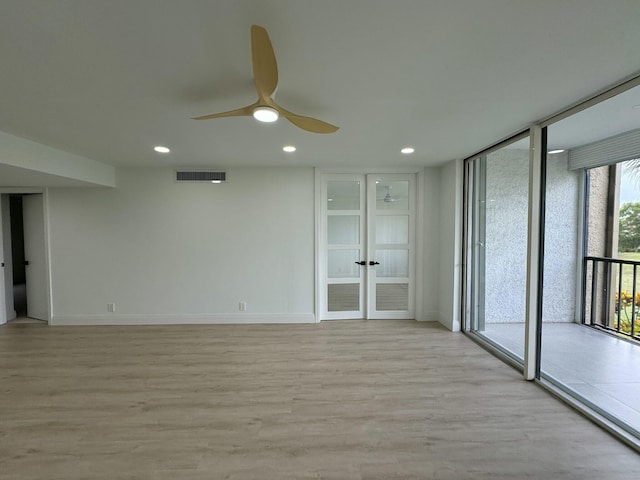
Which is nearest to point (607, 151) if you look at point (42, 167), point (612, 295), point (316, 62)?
point (612, 295)

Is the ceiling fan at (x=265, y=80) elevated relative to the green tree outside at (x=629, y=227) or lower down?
elevated

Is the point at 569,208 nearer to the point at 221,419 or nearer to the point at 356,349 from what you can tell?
the point at 356,349

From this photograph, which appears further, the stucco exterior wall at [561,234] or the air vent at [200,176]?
the air vent at [200,176]

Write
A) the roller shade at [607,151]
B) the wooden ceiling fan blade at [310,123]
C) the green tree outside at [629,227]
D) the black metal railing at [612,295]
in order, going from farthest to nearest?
1. the black metal railing at [612,295]
2. the green tree outside at [629,227]
3. the roller shade at [607,151]
4. the wooden ceiling fan blade at [310,123]

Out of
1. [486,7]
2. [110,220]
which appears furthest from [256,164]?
[486,7]

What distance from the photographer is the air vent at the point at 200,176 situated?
14.6 ft

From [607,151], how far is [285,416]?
4.74 m

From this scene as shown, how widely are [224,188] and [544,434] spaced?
457 cm

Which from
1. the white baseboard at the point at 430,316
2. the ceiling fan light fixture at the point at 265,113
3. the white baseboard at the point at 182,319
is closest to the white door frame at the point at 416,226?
the white baseboard at the point at 430,316

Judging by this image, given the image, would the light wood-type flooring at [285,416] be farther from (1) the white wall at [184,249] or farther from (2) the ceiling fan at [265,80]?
(2) the ceiling fan at [265,80]

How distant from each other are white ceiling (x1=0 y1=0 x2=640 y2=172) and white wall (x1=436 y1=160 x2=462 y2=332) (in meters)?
1.38

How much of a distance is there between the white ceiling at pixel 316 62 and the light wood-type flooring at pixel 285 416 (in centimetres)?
248

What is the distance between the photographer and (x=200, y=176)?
445cm

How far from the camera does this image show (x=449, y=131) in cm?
289
